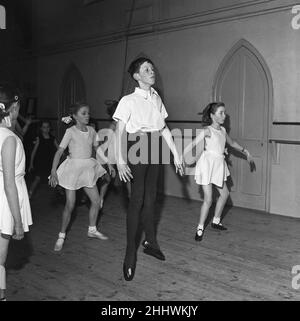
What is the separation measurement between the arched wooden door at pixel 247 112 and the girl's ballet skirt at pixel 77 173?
2706 mm

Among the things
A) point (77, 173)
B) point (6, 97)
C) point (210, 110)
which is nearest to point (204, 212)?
point (210, 110)

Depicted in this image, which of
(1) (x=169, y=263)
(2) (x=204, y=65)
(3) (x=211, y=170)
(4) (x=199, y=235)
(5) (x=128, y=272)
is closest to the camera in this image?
(5) (x=128, y=272)

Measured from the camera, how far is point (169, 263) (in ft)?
13.1

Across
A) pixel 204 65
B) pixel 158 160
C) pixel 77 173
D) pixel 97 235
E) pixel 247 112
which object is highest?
pixel 204 65

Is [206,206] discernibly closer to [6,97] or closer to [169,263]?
[169,263]

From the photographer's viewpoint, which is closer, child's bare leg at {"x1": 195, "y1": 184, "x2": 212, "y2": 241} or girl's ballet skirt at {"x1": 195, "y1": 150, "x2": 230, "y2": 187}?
child's bare leg at {"x1": 195, "y1": 184, "x2": 212, "y2": 241}

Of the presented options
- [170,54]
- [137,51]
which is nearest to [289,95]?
[170,54]

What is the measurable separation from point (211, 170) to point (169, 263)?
4.51 ft

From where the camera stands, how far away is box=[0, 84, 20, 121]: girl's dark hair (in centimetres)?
267

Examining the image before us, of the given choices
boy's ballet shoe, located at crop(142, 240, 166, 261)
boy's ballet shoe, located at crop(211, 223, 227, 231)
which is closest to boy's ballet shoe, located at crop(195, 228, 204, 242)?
boy's ballet shoe, located at crop(211, 223, 227, 231)

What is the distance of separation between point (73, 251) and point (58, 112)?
21.4ft

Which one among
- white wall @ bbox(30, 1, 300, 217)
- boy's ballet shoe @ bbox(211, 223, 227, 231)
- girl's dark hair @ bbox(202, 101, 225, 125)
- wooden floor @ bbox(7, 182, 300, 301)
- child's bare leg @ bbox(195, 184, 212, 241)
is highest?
white wall @ bbox(30, 1, 300, 217)

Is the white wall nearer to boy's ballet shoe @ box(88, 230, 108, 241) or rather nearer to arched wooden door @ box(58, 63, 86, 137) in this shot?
arched wooden door @ box(58, 63, 86, 137)

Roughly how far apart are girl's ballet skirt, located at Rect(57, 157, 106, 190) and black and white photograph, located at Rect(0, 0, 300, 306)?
11mm
